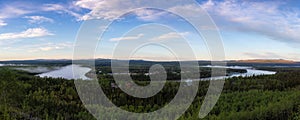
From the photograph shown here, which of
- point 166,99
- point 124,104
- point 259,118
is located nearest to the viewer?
point 259,118

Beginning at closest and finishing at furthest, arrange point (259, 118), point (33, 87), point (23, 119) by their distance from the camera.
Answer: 1. point (259, 118)
2. point (23, 119)
3. point (33, 87)

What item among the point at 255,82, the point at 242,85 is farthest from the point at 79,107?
the point at 255,82

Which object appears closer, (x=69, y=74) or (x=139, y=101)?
(x=139, y=101)

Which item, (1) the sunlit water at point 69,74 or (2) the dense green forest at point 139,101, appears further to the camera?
(1) the sunlit water at point 69,74

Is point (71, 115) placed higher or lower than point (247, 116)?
lower

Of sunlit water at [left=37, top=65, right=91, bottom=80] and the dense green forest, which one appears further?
sunlit water at [left=37, top=65, right=91, bottom=80]

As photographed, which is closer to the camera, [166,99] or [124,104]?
[124,104]

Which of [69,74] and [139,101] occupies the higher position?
[69,74]

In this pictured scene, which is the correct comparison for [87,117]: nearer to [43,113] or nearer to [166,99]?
[43,113]
